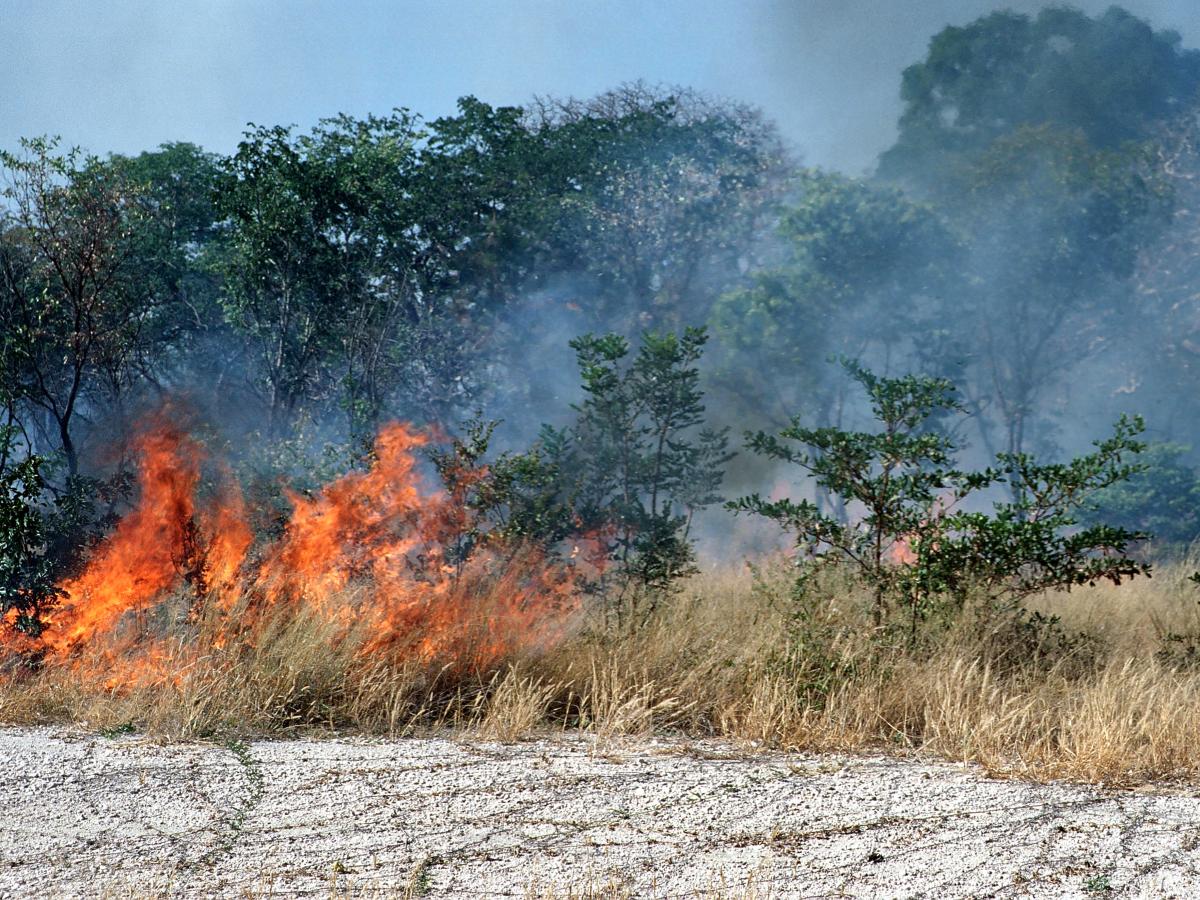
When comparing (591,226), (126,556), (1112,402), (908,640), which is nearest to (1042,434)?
(1112,402)

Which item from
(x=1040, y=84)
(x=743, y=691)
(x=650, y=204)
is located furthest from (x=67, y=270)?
(x=1040, y=84)

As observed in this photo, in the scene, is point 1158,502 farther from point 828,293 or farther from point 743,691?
point 743,691

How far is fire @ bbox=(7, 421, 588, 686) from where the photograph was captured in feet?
20.8

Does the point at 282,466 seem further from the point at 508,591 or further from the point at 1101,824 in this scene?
the point at 1101,824

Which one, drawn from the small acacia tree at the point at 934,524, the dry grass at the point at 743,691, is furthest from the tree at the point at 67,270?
the small acacia tree at the point at 934,524

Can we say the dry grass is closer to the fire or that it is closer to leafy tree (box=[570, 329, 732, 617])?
the fire

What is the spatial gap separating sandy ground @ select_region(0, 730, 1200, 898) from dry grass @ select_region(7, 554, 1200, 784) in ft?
1.01

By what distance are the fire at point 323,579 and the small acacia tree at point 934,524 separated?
1692 mm

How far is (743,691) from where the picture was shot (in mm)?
5922

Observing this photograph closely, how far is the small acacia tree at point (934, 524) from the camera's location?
6562mm

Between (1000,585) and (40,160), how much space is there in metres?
7.95

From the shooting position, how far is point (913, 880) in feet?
12.1

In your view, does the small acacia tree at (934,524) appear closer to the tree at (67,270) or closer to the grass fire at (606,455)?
the grass fire at (606,455)

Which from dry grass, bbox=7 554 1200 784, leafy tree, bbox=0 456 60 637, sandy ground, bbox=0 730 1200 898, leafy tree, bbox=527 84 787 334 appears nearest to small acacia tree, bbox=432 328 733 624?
dry grass, bbox=7 554 1200 784
